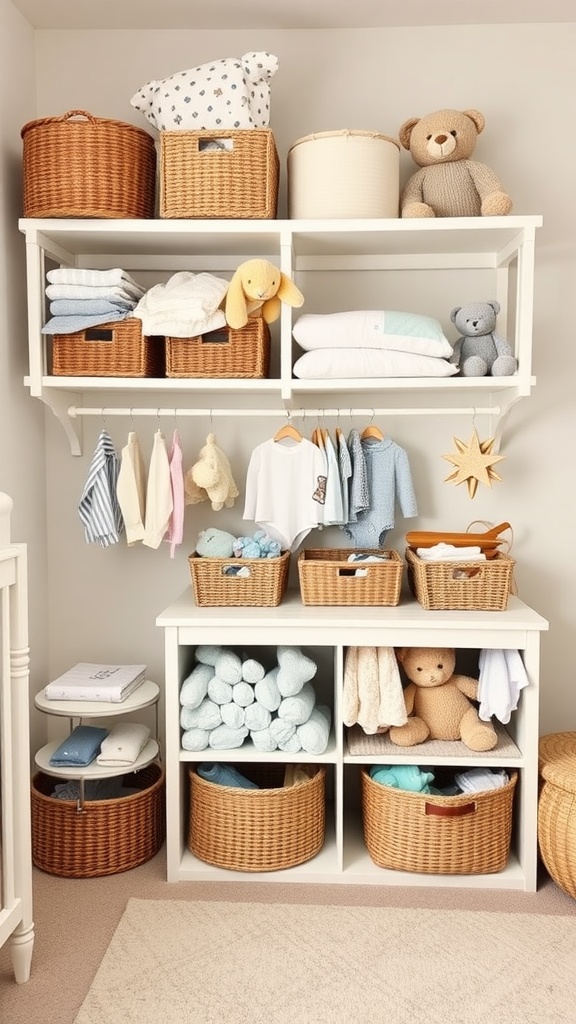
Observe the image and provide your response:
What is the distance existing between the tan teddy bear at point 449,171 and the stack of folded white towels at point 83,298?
2.73ft

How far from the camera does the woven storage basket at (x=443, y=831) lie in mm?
2342

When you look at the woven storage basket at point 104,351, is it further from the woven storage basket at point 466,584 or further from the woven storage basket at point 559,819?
the woven storage basket at point 559,819

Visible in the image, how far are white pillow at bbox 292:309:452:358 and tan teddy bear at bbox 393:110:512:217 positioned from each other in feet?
0.99

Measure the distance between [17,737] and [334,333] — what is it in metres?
1.31

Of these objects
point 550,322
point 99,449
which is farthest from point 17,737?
point 550,322

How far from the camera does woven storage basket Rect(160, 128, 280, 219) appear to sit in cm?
237

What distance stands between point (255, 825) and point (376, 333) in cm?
136

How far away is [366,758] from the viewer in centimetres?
241

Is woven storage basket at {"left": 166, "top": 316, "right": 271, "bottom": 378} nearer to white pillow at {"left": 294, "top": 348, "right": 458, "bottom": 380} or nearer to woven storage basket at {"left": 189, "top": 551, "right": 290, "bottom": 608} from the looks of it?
→ white pillow at {"left": 294, "top": 348, "right": 458, "bottom": 380}

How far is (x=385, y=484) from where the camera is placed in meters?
2.66

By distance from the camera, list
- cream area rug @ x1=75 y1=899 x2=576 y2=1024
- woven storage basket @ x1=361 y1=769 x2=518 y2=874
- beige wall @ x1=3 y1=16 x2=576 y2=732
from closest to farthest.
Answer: cream area rug @ x1=75 y1=899 x2=576 y2=1024 < woven storage basket @ x1=361 y1=769 x2=518 y2=874 < beige wall @ x1=3 y1=16 x2=576 y2=732

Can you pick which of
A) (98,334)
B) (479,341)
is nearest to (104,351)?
(98,334)

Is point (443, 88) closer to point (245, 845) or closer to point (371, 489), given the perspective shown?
point (371, 489)

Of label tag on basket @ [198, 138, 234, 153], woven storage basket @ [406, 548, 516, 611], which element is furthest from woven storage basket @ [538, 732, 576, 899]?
label tag on basket @ [198, 138, 234, 153]
